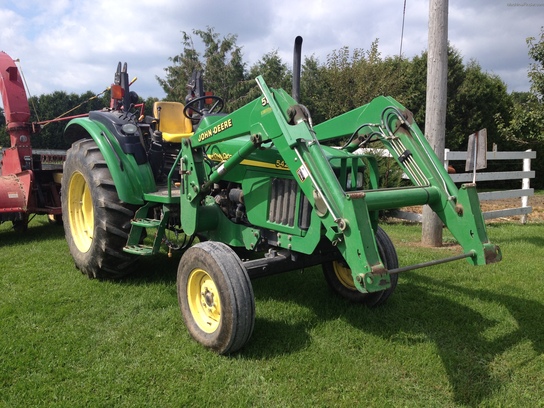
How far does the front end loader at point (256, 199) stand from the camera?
2793 mm

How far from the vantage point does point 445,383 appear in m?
2.79

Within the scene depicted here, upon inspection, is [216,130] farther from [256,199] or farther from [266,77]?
[266,77]

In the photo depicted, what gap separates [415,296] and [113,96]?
3644 mm

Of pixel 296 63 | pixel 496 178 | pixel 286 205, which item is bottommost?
pixel 286 205

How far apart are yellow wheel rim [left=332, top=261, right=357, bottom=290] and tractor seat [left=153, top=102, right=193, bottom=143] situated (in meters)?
2.21

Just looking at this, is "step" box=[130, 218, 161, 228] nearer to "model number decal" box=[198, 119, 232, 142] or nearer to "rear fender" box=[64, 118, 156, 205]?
"rear fender" box=[64, 118, 156, 205]

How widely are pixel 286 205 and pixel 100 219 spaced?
1882 mm

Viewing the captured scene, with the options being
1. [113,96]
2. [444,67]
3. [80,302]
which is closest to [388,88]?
[444,67]

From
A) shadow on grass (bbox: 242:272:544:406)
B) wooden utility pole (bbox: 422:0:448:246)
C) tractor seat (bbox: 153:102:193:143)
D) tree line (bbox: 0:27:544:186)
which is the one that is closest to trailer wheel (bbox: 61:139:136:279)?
tractor seat (bbox: 153:102:193:143)

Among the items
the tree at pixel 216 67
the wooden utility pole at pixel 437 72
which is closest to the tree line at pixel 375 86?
the tree at pixel 216 67

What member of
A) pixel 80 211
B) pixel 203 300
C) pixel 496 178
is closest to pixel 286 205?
pixel 203 300

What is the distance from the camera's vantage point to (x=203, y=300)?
3.35 m

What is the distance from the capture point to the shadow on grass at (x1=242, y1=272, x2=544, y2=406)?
2.96m

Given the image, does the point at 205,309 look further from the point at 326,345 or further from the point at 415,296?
the point at 415,296
